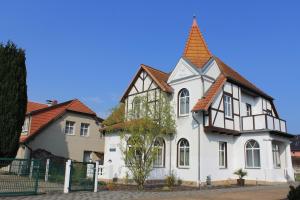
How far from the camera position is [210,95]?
70.1 feet

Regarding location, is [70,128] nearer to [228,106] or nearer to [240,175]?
[228,106]

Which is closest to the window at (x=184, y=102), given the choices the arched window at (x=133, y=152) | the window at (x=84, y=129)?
the arched window at (x=133, y=152)

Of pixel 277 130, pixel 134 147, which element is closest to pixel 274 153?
pixel 277 130

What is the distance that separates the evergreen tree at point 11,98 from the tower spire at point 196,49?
12.0 m

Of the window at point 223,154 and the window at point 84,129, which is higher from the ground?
the window at point 84,129

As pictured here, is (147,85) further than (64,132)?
No

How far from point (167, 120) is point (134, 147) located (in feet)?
9.11

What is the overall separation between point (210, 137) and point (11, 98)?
13381 mm

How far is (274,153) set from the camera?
24375 millimetres

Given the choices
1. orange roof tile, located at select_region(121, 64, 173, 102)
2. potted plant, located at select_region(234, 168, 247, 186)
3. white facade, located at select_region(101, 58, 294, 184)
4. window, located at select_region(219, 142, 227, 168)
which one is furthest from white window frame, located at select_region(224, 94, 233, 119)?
orange roof tile, located at select_region(121, 64, 173, 102)

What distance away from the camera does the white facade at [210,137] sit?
2100 cm

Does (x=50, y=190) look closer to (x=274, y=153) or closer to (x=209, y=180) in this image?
(x=209, y=180)

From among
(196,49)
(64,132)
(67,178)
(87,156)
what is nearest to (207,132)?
(196,49)

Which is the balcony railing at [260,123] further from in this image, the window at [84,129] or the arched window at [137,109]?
the window at [84,129]
